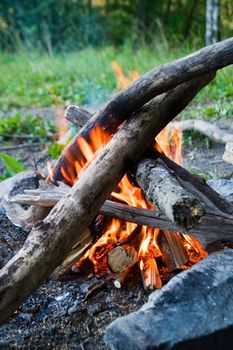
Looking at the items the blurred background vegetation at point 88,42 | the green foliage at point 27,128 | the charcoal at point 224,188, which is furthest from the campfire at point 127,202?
the blurred background vegetation at point 88,42

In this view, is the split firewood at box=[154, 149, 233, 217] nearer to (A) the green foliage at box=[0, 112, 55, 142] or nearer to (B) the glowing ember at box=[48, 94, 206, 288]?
(B) the glowing ember at box=[48, 94, 206, 288]

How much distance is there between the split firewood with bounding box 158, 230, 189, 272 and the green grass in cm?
322

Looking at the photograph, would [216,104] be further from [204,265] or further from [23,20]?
[23,20]

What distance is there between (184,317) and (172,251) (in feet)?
2.10

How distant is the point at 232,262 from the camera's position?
2150 mm

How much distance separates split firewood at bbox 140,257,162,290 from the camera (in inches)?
96.3

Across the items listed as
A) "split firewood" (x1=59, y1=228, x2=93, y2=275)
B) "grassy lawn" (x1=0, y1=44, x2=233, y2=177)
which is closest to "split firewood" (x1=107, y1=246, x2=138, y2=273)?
"split firewood" (x1=59, y1=228, x2=93, y2=275)

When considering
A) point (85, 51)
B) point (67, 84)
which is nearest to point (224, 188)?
point (67, 84)

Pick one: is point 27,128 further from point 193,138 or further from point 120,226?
point 120,226

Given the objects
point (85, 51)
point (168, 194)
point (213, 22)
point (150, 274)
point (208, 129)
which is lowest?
point (85, 51)

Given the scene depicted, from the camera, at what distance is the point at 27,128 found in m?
6.04

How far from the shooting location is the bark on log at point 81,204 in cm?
214

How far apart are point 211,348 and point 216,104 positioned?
4137 millimetres

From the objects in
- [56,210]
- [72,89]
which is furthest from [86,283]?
[72,89]
